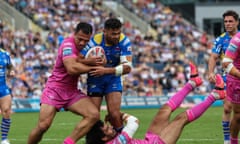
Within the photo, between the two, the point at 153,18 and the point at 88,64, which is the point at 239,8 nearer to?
the point at 153,18

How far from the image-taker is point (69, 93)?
500 inches

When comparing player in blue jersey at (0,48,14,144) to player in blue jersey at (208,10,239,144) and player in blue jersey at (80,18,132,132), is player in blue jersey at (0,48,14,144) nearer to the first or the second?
player in blue jersey at (80,18,132,132)

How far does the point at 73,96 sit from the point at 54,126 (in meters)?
8.22

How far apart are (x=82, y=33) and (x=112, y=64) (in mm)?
1722

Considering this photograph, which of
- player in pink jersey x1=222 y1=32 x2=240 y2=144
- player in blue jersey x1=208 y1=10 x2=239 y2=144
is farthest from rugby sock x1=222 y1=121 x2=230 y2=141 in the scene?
player in pink jersey x1=222 y1=32 x2=240 y2=144

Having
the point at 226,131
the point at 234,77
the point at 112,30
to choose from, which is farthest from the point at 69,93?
the point at 226,131

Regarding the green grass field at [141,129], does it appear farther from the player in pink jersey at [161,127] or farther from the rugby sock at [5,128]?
the player in pink jersey at [161,127]

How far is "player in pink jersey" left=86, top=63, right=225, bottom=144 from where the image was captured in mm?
11062

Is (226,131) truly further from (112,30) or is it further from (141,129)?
(141,129)

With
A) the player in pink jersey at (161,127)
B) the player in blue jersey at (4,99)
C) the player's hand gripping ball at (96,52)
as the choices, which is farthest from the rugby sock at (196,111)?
the player in blue jersey at (4,99)

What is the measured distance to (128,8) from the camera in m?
43.5

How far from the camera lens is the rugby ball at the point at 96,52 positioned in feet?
43.0

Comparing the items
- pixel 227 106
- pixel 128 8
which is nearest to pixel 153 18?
pixel 128 8

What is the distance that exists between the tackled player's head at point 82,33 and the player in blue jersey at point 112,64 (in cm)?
52
